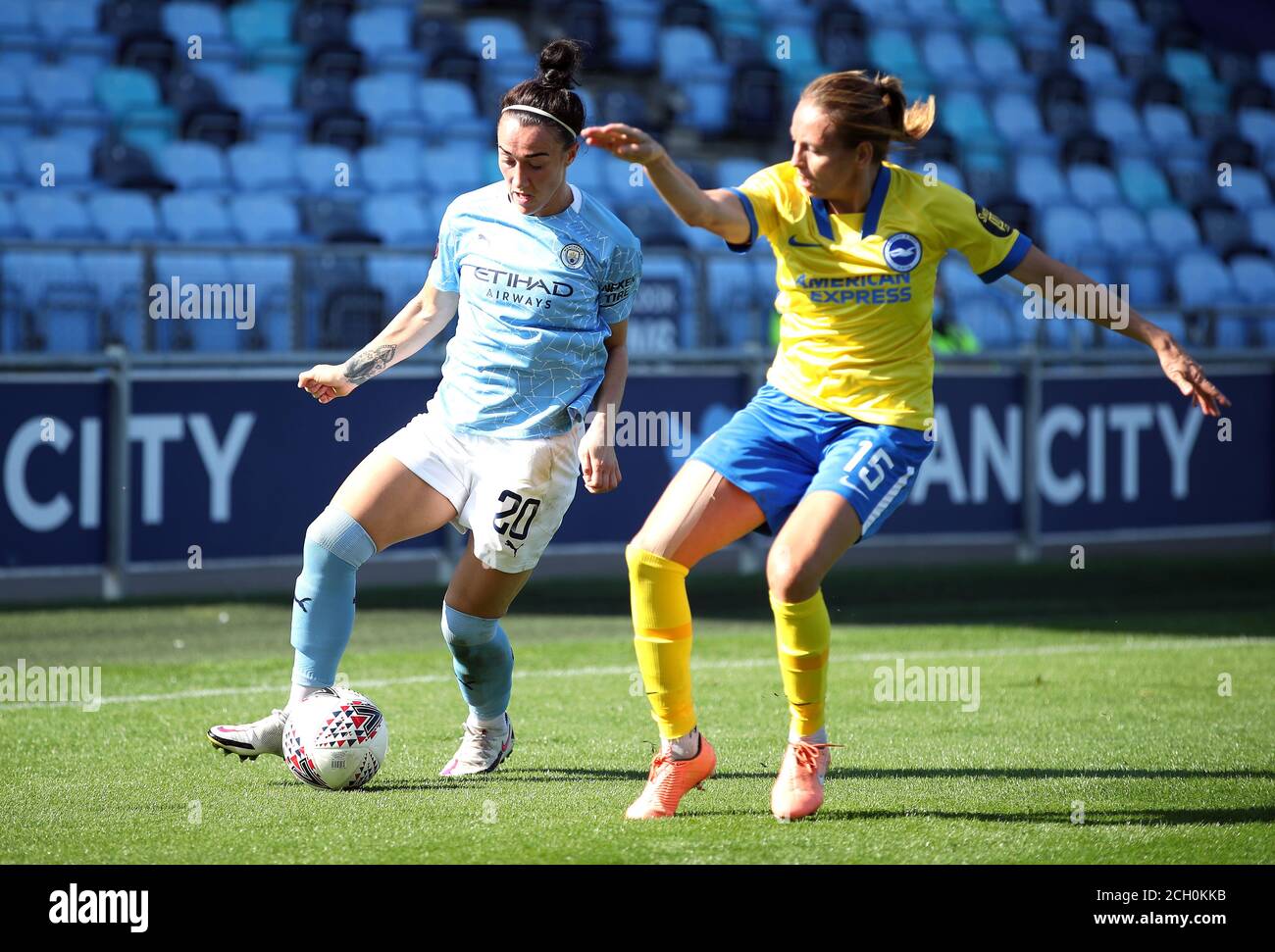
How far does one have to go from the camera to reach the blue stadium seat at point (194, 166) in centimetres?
1507

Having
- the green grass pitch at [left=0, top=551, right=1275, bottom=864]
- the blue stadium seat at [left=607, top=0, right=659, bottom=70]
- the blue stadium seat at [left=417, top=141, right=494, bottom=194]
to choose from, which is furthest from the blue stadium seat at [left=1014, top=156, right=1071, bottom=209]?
the green grass pitch at [left=0, top=551, right=1275, bottom=864]

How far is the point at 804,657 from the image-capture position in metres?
5.12

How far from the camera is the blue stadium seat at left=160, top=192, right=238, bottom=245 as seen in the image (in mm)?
14438

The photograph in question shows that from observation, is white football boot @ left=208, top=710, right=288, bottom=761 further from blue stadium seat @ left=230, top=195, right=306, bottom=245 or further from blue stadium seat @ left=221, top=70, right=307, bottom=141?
blue stadium seat @ left=221, top=70, right=307, bottom=141

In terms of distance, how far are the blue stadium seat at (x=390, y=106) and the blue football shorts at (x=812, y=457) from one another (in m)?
12.4

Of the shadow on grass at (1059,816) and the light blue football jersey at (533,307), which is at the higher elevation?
the light blue football jersey at (533,307)

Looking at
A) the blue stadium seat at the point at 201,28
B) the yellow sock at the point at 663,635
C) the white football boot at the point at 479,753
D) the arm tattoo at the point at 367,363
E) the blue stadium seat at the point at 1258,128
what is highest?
the blue stadium seat at the point at 201,28

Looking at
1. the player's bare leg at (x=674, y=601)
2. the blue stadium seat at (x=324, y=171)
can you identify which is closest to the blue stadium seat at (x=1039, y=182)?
the blue stadium seat at (x=324, y=171)

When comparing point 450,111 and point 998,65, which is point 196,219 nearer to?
point 450,111

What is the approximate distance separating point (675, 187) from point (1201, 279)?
1625 cm

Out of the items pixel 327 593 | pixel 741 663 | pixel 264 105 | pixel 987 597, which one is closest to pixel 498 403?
pixel 327 593

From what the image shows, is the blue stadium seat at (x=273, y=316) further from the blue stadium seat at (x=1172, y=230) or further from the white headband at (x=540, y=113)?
the blue stadium seat at (x=1172, y=230)

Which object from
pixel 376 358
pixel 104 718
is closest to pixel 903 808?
pixel 376 358

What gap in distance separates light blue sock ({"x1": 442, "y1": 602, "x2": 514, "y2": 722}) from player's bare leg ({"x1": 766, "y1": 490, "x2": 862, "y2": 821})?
3.45ft
